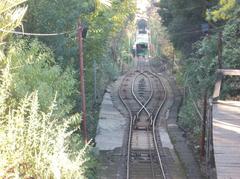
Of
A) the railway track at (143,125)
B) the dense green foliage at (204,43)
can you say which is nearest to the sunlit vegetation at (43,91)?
the railway track at (143,125)

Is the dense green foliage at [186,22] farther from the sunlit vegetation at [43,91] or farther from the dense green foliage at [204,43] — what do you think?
the sunlit vegetation at [43,91]

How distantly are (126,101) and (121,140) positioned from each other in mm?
8303

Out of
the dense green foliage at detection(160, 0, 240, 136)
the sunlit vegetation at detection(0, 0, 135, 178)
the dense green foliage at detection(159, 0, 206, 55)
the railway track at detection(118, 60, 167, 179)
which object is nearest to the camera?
the sunlit vegetation at detection(0, 0, 135, 178)

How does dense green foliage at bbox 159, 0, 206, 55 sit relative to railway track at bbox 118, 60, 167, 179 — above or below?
above

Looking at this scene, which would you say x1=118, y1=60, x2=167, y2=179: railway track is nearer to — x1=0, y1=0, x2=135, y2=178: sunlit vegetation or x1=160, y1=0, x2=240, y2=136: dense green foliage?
x1=160, y1=0, x2=240, y2=136: dense green foliage

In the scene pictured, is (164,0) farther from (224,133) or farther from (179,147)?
A: (224,133)

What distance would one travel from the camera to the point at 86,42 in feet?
57.5

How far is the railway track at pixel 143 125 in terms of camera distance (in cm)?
1366

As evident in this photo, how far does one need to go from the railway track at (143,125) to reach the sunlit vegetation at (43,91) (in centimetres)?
190

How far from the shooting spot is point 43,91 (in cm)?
887

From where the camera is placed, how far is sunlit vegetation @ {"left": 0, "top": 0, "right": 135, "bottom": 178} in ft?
21.8

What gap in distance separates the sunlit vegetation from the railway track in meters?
1.90

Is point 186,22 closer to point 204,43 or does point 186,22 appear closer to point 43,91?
point 204,43

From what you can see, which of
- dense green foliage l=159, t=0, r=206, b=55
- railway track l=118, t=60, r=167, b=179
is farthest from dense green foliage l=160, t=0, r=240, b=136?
railway track l=118, t=60, r=167, b=179
